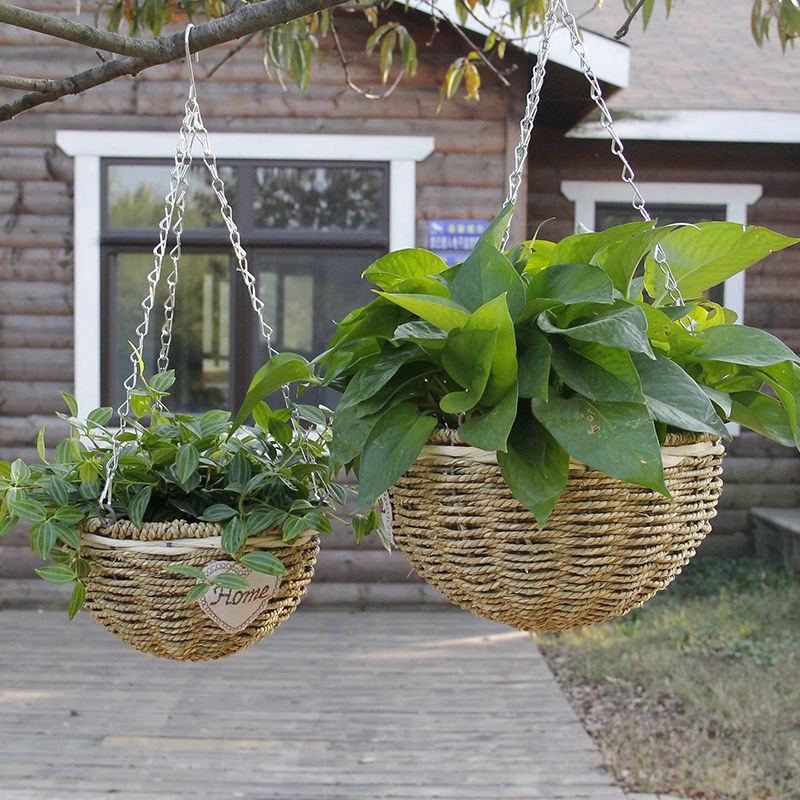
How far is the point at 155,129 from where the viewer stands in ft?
14.2

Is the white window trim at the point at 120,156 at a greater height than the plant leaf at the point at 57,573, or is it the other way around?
the white window trim at the point at 120,156

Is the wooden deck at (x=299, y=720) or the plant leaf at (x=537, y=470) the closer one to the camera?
the plant leaf at (x=537, y=470)

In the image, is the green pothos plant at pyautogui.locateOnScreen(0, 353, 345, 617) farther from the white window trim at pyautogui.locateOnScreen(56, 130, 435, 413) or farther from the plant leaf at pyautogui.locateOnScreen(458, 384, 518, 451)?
the white window trim at pyautogui.locateOnScreen(56, 130, 435, 413)

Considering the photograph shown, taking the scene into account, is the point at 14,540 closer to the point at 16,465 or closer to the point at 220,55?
the point at 220,55

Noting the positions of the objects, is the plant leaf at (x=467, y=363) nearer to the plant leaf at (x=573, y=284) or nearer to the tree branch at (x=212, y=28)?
the plant leaf at (x=573, y=284)

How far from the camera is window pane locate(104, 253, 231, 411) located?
4.31m

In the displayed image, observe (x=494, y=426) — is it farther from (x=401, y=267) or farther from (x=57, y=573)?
(x=57, y=573)

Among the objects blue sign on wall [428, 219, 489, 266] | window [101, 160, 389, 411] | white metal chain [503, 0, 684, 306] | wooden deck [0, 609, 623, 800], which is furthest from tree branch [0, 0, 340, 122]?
blue sign on wall [428, 219, 489, 266]

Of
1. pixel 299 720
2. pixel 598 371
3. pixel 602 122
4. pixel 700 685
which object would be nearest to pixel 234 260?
pixel 299 720

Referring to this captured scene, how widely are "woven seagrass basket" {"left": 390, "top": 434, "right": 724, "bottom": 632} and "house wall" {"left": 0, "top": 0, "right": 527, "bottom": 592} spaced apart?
3469 millimetres

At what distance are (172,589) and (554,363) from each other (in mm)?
540

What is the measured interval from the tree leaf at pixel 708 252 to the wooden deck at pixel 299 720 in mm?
2034

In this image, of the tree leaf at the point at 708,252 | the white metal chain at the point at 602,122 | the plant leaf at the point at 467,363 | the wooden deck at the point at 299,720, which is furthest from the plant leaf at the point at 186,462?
the wooden deck at the point at 299,720

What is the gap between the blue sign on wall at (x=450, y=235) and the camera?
4.35 metres
